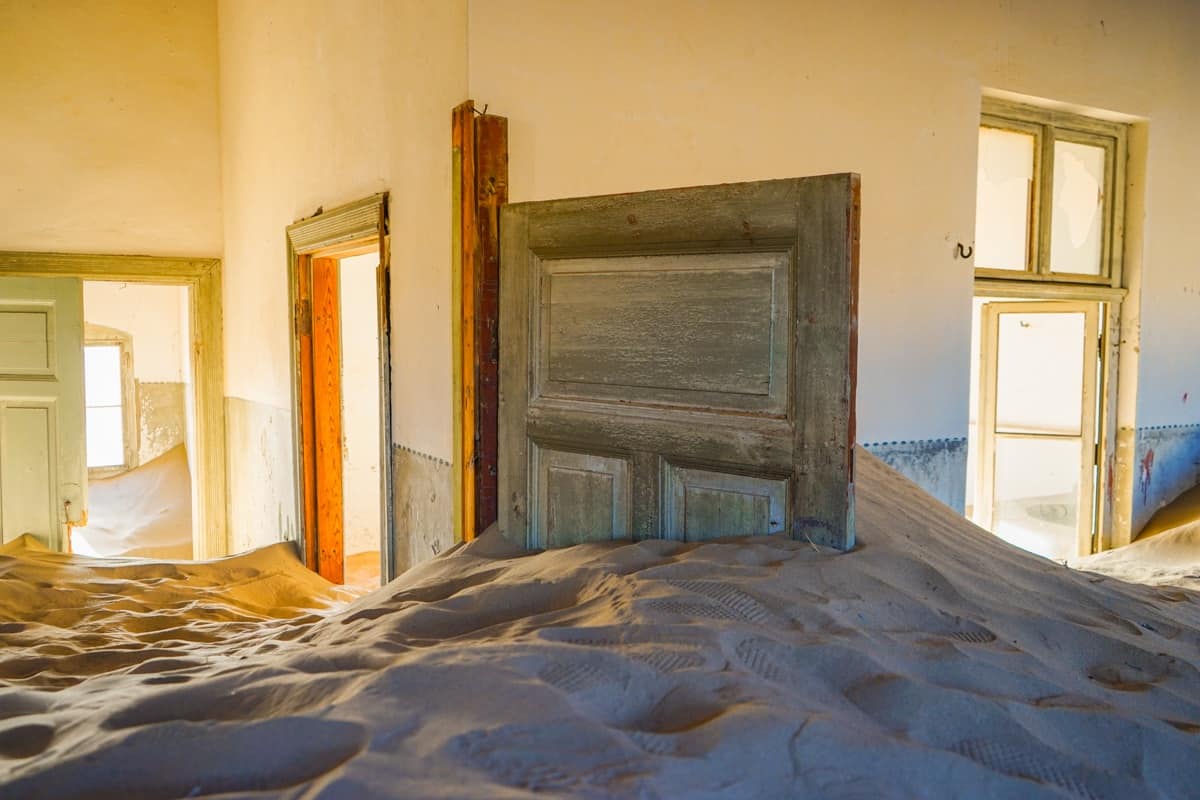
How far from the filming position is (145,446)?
1146cm

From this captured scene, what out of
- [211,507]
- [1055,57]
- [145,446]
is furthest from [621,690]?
[145,446]

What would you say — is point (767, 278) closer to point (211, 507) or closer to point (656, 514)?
point (656, 514)

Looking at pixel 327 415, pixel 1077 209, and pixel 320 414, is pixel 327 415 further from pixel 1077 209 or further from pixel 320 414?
pixel 1077 209

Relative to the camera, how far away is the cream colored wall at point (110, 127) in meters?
6.04

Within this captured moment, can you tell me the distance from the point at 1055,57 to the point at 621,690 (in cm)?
489

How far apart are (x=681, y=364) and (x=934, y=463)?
2563 mm

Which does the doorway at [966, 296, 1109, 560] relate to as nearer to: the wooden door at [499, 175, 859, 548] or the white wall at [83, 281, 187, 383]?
the wooden door at [499, 175, 859, 548]

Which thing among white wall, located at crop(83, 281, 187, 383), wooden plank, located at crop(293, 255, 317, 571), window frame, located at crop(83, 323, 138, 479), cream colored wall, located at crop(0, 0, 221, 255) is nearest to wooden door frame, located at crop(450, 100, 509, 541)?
wooden plank, located at crop(293, 255, 317, 571)

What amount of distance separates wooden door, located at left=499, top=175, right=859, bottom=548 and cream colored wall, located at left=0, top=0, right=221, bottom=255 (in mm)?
4630

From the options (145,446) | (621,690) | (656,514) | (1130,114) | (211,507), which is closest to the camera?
(621,690)

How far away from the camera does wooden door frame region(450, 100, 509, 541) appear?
3105mm

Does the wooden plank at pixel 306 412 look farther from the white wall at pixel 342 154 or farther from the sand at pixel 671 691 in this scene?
the sand at pixel 671 691

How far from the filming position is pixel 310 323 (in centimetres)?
514

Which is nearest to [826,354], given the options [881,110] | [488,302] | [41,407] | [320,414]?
[488,302]
